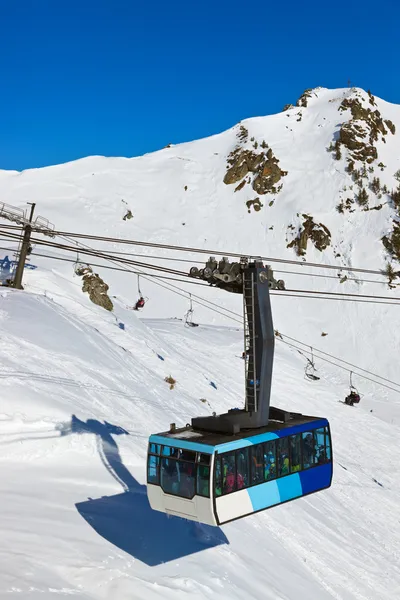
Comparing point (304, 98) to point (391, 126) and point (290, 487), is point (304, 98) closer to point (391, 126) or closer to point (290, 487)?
point (391, 126)

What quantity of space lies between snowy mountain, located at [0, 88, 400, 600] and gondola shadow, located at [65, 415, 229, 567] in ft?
0.21

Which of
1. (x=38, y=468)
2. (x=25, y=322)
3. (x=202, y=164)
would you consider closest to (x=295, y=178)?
(x=202, y=164)

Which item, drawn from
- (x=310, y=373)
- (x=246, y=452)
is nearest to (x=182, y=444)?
(x=246, y=452)

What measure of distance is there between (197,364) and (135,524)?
66.0ft

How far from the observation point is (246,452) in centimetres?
1317

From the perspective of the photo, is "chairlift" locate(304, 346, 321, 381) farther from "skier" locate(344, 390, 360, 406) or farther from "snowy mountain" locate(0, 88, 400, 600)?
"skier" locate(344, 390, 360, 406)

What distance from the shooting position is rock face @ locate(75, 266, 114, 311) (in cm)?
3566

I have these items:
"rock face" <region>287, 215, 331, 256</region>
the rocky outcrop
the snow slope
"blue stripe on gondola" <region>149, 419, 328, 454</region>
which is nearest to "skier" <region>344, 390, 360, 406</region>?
the snow slope

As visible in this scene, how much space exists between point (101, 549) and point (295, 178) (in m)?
62.2

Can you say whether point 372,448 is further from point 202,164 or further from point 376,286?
point 202,164

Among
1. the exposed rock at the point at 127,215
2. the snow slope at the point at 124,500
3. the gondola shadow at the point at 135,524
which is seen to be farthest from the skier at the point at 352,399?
the exposed rock at the point at 127,215

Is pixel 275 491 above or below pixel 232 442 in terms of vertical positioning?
below

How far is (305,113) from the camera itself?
3334 inches

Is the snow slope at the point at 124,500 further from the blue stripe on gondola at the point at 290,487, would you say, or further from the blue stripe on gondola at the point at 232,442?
the blue stripe on gondola at the point at 232,442
